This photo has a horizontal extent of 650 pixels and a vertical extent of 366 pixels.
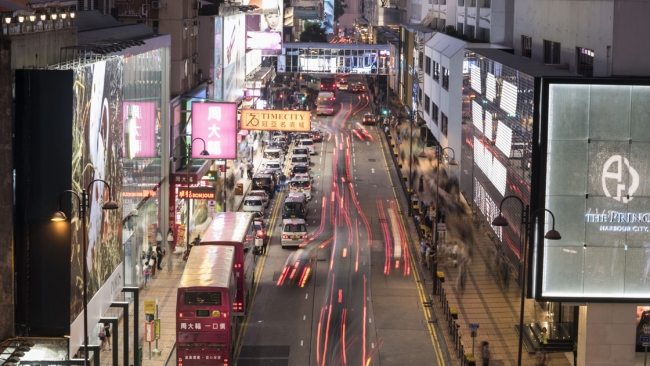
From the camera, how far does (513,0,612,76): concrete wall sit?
38938 mm

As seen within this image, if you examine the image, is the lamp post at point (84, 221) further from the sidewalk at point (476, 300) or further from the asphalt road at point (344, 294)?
the sidewalk at point (476, 300)

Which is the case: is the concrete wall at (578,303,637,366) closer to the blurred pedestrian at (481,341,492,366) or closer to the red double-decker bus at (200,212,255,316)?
the blurred pedestrian at (481,341,492,366)

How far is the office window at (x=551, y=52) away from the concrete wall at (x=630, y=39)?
31.1 ft

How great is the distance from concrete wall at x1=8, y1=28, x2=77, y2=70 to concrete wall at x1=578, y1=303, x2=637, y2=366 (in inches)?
727

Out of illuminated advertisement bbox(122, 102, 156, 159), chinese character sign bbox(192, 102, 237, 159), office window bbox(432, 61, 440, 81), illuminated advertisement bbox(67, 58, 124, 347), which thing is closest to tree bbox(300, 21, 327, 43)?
office window bbox(432, 61, 440, 81)

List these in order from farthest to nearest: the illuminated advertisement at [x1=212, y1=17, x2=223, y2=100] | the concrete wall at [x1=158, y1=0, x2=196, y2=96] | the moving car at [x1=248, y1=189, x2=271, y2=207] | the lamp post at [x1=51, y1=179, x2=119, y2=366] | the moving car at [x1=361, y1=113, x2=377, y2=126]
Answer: the moving car at [x1=361, y1=113, x2=377, y2=126], the illuminated advertisement at [x1=212, y1=17, x2=223, y2=100], the moving car at [x1=248, y1=189, x2=271, y2=207], the concrete wall at [x1=158, y1=0, x2=196, y2=96], the lamp post at [x1=51, y1=179, x2=119, y2=366]

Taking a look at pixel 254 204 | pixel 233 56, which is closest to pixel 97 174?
pixel 254 204

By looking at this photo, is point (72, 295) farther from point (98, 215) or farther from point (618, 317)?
point (618, 317)

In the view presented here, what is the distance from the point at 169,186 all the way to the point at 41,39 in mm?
30179

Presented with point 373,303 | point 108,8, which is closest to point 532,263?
point 373,303

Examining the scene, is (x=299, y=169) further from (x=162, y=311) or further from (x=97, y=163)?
(x=97, y=163)

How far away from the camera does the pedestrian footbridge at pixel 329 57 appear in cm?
12288

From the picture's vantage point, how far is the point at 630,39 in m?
37.8

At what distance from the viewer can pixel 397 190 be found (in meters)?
79.9
